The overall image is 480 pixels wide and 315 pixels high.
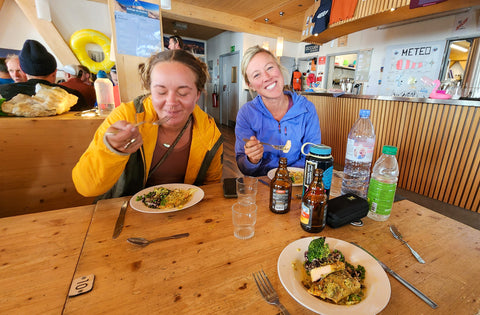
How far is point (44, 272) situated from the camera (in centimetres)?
63

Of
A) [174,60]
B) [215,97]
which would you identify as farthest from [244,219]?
[215,97]

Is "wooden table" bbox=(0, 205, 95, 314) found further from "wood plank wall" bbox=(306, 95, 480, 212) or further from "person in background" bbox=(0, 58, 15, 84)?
"person in background" bbox=(0, 58, 15, 84)

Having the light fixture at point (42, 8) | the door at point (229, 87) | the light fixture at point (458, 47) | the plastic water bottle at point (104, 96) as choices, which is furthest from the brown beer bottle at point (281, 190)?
the door at point (229, 87)

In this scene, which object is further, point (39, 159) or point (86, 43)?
point (86, 43)

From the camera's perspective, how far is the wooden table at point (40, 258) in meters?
0.54

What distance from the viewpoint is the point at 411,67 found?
4.82 m

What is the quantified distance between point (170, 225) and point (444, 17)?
6.12m

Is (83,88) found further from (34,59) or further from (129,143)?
(129,143)

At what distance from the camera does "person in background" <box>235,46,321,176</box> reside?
1698 millimetres

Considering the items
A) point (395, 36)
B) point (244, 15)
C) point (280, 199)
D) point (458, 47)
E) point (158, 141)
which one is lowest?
point (280, 199)

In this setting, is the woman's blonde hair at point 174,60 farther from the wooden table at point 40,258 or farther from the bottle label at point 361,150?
the bottle label at point 361,150

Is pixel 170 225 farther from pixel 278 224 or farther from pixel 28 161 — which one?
pixel 28 161

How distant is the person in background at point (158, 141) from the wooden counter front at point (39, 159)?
782 mm

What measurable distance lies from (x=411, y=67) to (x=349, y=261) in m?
5.78
